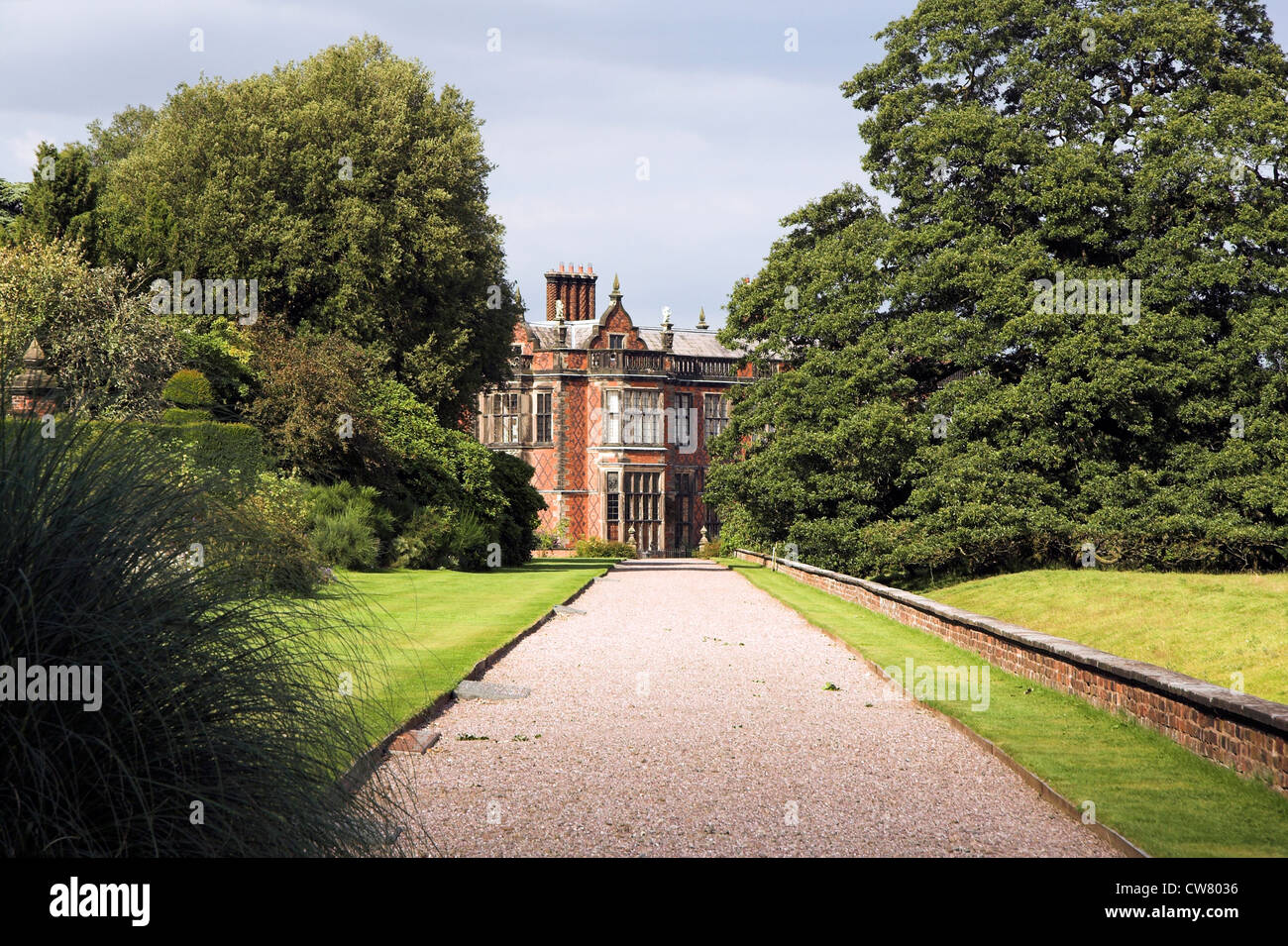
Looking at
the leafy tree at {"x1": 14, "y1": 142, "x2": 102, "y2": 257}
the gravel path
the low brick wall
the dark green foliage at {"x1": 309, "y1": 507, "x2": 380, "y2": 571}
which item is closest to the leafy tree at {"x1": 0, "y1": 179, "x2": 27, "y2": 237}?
the leafy tree at {"x1": 14, "y1": 142, "x2": 102, "y2": 257}

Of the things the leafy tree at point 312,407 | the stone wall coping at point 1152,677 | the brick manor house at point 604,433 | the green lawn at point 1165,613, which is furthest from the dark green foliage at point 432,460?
the brick manor house at point 604,433

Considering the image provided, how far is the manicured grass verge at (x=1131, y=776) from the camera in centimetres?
564

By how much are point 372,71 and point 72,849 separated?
30.6 meters

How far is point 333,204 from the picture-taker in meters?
29.1

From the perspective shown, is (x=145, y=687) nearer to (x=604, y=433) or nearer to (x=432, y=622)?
(x=432, y=622)

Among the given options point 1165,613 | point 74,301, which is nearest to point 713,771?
point 1165,613

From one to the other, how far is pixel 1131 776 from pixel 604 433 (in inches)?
1884

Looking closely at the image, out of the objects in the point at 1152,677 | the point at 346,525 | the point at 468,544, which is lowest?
the point at 468,544

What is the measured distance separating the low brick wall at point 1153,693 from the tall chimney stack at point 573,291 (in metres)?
45.4

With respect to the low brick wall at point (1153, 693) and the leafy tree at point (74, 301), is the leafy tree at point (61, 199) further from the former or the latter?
the low brick wall at point (1153, 693)
